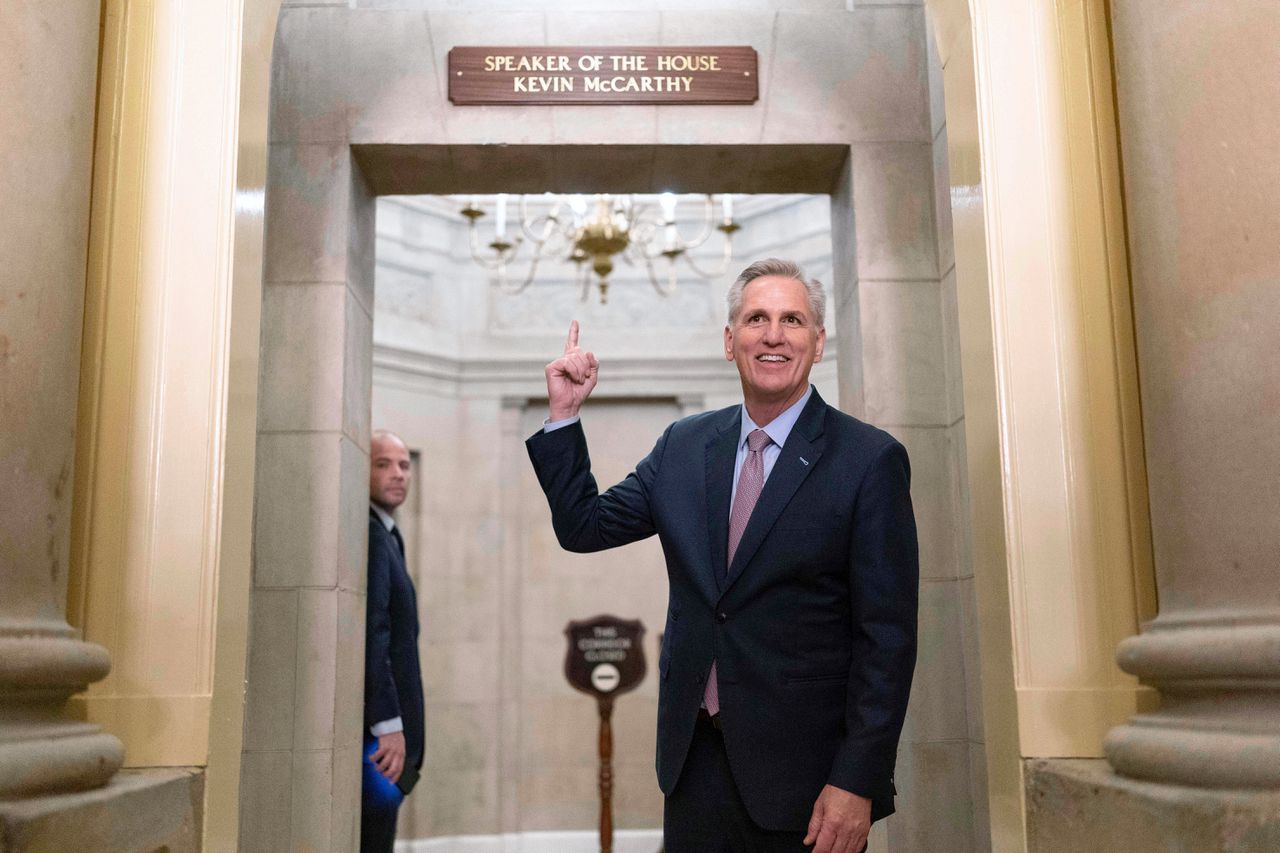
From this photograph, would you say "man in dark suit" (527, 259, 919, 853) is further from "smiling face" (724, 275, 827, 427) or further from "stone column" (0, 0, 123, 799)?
"stone column" (0, 0, 123, 799)

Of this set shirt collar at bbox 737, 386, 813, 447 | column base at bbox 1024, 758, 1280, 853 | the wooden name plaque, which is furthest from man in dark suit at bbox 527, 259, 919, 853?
the wooden name plaque

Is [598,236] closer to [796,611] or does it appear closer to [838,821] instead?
[796,611]

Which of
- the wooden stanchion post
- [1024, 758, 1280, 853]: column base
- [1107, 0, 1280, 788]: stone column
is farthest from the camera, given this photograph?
the wooden stanchion post

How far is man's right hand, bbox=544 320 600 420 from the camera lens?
2.48 m

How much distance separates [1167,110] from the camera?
2.32m

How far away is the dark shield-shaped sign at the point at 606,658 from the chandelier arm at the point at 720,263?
281cm

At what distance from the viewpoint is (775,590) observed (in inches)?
91.8

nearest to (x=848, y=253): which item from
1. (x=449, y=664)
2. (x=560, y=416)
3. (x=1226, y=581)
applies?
(x=560, y=416)

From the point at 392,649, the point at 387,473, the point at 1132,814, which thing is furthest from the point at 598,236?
the point at 1132,814

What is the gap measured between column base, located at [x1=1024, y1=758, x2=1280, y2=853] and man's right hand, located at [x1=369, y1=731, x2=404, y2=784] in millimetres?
2429

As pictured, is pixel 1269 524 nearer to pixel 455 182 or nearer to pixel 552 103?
pixel 552 103

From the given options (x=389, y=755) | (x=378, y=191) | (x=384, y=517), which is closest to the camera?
(x=389, y=755)

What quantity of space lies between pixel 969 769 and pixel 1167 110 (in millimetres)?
2083

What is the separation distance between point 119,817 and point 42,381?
784 millimetres
